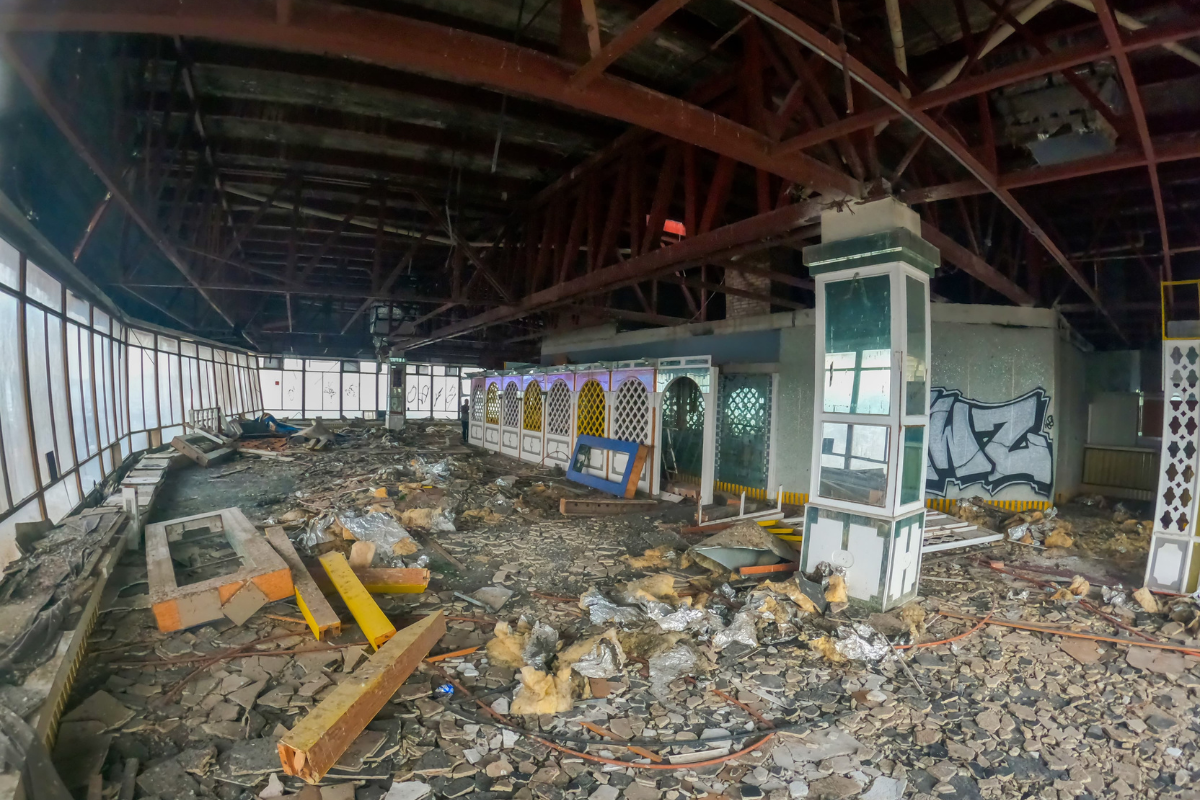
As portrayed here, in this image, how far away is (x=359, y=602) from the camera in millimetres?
4164

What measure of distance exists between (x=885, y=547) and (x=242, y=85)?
6866mm


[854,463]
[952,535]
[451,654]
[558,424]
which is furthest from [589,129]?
[558,424]

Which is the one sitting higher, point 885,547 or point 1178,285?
point 1178,285

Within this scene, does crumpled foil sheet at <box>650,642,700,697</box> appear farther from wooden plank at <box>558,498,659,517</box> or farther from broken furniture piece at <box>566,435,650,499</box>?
broken furniture piece at <box>566,435,650,499</box>

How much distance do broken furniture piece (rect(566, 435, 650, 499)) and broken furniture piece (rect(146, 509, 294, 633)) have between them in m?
5.82

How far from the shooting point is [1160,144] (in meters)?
3.69

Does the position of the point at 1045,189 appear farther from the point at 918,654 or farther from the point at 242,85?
the point at 242,85

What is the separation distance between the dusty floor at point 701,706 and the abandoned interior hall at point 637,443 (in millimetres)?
29

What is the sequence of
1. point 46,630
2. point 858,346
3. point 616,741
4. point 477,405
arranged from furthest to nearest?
point 477,405, point 858,346, point 46,630, point 616,741

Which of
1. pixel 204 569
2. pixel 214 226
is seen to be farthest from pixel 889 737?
pixel 214 226

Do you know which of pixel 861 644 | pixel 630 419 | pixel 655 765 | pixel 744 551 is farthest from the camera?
pixel 630 419

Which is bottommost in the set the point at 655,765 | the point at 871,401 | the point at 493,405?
the point at 655,765

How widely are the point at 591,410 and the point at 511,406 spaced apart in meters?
4.17

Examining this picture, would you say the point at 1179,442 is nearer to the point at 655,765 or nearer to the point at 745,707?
the point at 745,707
